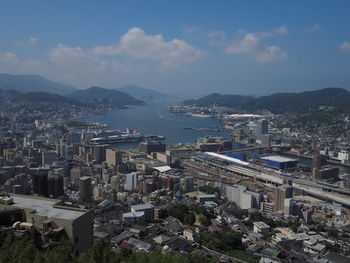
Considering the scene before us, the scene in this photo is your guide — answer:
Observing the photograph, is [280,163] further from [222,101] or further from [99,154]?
[222,101]

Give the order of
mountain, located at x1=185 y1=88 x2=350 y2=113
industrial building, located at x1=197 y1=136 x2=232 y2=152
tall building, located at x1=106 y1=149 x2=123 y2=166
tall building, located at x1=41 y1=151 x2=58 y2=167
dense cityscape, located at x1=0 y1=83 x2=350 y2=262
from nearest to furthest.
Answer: dense cityscape, located at x1=0 y1=83 x2=350 y2=262 < tall building, located at x1=41 y1=151 x2=58 y2=167 < tall building, located at x1=106 y1=149 x2=123 y2=166 < industrial building, located at x1=197 y1=136 x2=232 y2=152 < mountain, located at x1=185 y1=88 x2=350 y2=113

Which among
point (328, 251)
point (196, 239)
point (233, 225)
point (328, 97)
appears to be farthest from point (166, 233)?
point (328, 97)

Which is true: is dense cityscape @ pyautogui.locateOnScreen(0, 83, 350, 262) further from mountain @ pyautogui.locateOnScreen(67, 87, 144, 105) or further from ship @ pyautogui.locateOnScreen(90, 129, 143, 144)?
mountain @ pyautogui.locateOnScreen(67, 87, 144, 105)

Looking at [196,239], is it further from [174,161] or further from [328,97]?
[328,97]

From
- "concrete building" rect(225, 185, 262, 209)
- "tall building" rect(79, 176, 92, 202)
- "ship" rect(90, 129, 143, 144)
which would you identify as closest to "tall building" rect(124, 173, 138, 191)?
"tall building" rect(79, 176, 92, 202)

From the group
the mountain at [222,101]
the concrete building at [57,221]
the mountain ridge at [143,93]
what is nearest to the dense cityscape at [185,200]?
the concrete building at [57,221]

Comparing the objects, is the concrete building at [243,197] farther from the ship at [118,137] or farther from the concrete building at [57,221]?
the ship at [118,137]

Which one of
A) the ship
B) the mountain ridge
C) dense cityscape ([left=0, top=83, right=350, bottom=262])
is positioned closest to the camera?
dense cityscape ([left=0, top=83, right=350, bottom=262])
